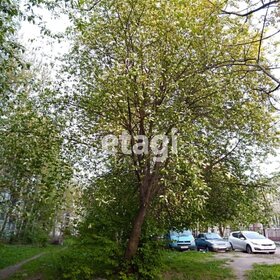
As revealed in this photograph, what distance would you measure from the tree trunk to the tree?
3 cm

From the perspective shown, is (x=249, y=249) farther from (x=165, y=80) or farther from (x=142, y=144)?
(x=165, y=80)

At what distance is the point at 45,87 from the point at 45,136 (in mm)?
1612

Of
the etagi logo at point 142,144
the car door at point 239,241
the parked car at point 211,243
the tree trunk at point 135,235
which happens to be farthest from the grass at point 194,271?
the parked car at point 211,243

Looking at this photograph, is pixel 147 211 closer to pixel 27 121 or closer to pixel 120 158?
pixel 120 158

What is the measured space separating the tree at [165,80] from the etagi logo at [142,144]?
9 centimetres

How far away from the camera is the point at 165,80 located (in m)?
7.83

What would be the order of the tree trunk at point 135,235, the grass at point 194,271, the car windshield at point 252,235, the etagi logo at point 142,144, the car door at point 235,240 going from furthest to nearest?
the car door at point 235,240
the car windshield at point 252,235
the grass at point 194,271
the tree trunk at point 135,235
the etagi logo at point 142,144

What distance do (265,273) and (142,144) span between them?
5.68 m

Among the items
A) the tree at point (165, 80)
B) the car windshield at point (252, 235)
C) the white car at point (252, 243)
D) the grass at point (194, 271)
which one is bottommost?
the grass at point (194, 271)

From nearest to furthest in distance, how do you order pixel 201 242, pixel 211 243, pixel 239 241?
pixel 239 241 < pixel 211 243 < pixel 201 242

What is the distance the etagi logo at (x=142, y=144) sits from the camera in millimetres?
7078

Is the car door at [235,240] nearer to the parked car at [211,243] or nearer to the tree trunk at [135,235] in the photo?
the parked car at [211,243]

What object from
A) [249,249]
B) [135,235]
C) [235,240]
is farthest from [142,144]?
[235,240]

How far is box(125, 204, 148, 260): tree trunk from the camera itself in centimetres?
884
